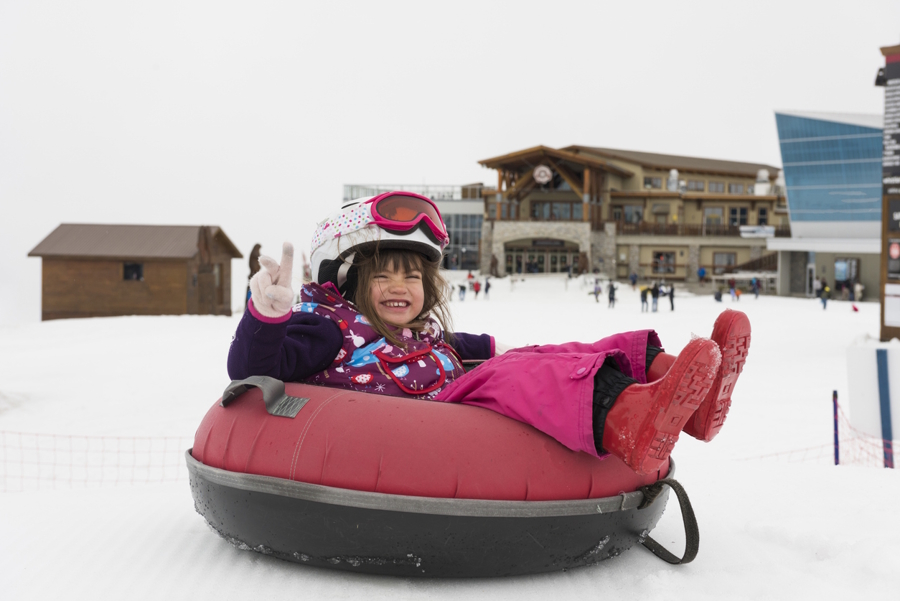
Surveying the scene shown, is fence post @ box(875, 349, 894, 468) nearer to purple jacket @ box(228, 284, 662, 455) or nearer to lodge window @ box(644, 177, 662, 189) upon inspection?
purple jacket @ box(228, 284, 662, 455)

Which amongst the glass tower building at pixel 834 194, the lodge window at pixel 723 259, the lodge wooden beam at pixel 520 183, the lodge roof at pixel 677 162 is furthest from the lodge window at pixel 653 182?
the glass tower building at pixel 834 194

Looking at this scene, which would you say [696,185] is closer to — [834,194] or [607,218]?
[607,218]

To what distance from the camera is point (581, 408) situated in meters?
2.19

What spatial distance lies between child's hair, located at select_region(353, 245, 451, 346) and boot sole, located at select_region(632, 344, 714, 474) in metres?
1.19

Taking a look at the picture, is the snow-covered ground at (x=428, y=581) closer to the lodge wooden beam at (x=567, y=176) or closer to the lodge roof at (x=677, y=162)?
the lodge wooden beam at (x=567, y=176)

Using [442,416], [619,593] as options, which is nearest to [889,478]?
[619,593]

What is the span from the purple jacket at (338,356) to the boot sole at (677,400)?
41.3 inches

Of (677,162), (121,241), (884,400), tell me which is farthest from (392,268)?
(677,162)

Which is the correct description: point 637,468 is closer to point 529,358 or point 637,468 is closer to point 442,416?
point 529,358

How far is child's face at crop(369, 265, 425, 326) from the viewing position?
2.92 meters

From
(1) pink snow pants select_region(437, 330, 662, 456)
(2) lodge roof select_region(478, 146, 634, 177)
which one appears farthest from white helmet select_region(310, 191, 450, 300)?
(2) lodge roof select_region(478, 146, 634, 177)

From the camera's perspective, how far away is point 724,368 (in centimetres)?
229

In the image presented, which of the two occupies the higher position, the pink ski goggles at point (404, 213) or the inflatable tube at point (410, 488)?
the pink ski goggles at point (404, 213)

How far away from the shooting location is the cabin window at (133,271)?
20.8 metres
